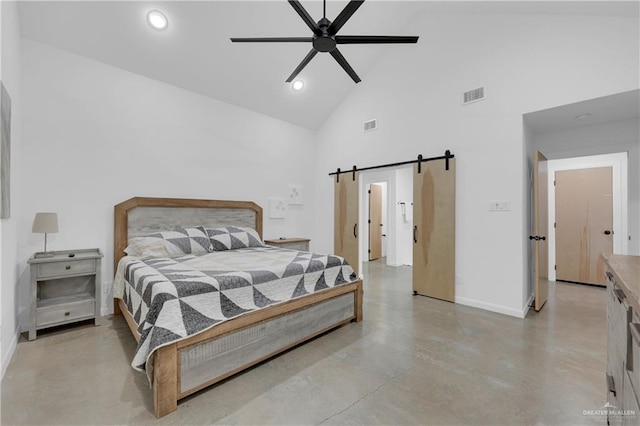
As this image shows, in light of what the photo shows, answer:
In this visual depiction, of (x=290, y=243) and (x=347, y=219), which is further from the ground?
(x=347, y=219)

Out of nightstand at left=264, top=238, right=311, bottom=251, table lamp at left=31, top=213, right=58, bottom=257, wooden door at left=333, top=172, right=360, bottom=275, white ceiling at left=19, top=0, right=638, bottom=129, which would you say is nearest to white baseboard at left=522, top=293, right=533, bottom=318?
wooden door at left=333, top=172, right=360, bottom=275

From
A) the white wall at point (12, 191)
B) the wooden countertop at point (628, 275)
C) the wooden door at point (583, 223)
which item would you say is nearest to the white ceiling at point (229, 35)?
the white wall at point (12, 191)

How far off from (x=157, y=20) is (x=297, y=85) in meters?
2.10

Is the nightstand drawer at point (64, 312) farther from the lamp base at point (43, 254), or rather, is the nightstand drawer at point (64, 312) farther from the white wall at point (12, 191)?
the lamp base at point (43, 254)

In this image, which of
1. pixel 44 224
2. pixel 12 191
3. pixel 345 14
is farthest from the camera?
pixel 44 224

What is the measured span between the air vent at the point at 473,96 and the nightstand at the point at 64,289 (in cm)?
466

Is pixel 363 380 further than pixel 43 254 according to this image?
No

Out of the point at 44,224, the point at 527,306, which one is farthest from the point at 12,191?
the point at 527,306

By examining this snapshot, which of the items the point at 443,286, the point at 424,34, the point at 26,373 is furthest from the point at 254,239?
the point at 424,34

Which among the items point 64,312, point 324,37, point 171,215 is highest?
point 324,37

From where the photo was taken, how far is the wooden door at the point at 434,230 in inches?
152

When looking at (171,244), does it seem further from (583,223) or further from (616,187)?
(616,187)

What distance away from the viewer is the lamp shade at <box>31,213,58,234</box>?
105 inches

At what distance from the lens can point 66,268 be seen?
2.74 m
